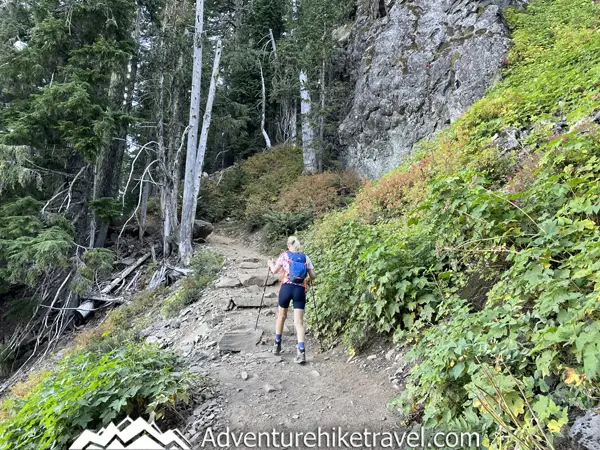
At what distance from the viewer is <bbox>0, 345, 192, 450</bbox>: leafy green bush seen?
132 inches

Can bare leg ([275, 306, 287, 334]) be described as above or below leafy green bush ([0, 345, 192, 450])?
above

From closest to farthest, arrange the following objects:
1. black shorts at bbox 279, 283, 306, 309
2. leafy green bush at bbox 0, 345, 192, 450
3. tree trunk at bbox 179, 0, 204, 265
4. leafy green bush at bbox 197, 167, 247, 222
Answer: leafy green bush at bbox 0, 345, 192, 450 → black shorts at bbox 279, 283, 306, 309 → tree trunk at bbox 179, 0, 204, 265 → leafy green bush at bbox 197, 167, 247, 222

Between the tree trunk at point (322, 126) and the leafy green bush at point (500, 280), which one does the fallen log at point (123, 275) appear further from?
the leafy green bush at point (500, 280)

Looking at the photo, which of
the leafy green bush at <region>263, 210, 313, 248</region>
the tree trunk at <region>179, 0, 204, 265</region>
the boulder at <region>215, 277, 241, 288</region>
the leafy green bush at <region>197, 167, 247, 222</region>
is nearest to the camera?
the boulder at <region>215, 277, 241, 288</region>

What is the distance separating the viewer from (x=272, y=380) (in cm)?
477

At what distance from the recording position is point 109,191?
15727 millimetres

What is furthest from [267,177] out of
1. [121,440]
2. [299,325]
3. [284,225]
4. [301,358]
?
[121,440]

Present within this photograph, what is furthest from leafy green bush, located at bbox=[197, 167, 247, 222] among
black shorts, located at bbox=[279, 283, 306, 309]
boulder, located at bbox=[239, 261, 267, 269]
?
black shorts, located at bbox=[279, 283, 306, 309]

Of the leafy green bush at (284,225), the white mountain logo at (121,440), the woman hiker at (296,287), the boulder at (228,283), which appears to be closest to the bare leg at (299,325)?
the woman hiker at (296,287)

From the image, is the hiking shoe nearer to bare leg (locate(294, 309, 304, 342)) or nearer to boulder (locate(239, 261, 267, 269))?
bare leg (locate(294, 309, 304, 342))

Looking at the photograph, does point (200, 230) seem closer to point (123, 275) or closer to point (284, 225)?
point (123, 275)

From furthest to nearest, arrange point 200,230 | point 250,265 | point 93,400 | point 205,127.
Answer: point 200,230, point 205,127, point 250,265, point 93,400

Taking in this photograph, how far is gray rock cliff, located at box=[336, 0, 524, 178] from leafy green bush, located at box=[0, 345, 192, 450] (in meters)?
11.1

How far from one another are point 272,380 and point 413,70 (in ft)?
41.8
